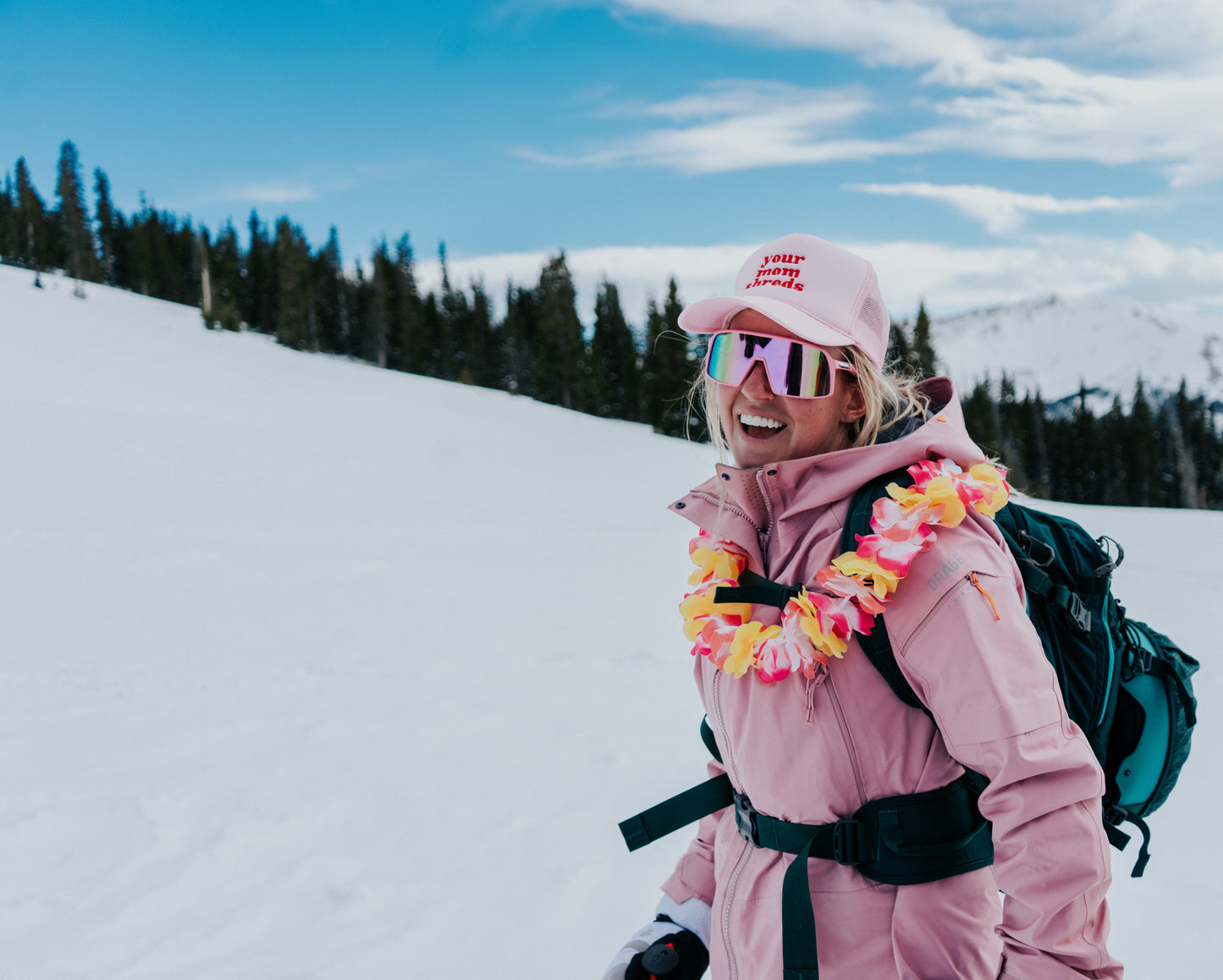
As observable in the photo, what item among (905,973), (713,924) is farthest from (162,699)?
(905,973)

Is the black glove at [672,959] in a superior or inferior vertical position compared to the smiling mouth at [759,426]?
inferior

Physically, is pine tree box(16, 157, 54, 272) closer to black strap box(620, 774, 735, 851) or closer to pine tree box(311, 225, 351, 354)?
pine tree box(311, 225, 351, 354)

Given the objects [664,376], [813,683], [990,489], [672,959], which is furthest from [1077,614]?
[664,376]

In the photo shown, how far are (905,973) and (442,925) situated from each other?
2.63m

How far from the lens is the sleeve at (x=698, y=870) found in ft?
6.09

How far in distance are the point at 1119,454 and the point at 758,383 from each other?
6363cm

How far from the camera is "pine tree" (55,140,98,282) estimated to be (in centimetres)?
4484

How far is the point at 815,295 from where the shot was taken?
1608mm

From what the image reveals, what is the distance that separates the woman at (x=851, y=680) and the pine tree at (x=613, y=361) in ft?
145

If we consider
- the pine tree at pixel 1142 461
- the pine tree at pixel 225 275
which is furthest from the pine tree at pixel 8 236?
the pine tree at pixel 1142 461

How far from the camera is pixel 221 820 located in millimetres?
4289

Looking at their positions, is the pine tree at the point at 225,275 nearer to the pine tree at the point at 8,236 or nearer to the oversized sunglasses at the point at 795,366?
the pine tree at the point at 8,236

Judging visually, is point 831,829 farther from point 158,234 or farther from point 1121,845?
point 158,234

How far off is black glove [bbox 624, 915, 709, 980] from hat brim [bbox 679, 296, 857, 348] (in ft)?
4.33
